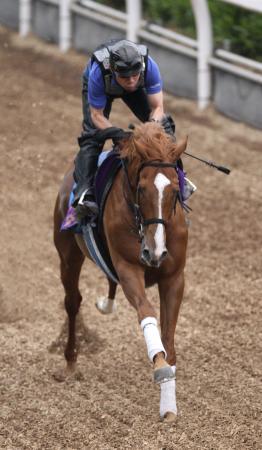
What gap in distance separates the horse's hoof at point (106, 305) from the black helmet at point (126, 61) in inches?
110

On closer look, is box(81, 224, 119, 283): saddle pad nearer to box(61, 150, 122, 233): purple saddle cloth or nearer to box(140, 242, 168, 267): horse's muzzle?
box(61, 150, 122, 233): purple saddle cloth

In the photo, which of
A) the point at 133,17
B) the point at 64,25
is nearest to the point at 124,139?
the point at 133,17

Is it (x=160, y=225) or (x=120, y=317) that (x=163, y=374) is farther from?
(x=120, y=317)

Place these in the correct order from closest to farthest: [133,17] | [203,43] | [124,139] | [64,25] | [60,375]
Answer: [124,139]
[60,375]
[203,43]
[133,17]
[64,25]

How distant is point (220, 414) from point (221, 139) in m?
6.63

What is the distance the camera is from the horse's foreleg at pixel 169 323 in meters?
7.29

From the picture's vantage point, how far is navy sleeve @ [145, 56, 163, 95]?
314 inches

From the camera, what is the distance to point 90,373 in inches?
365

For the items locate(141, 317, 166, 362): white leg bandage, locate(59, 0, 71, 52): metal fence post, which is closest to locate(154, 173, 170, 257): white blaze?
locate(141, 317, 166, 362): white leg bandage

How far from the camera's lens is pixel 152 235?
6.90 metres

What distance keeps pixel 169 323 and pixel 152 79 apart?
1959 mm

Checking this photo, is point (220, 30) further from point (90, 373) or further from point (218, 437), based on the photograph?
point (218, 437)

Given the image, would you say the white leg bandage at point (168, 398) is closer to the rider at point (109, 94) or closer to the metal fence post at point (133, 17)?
the rider at point (109, 94)

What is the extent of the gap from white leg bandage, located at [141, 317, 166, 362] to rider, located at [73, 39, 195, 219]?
1229mm
